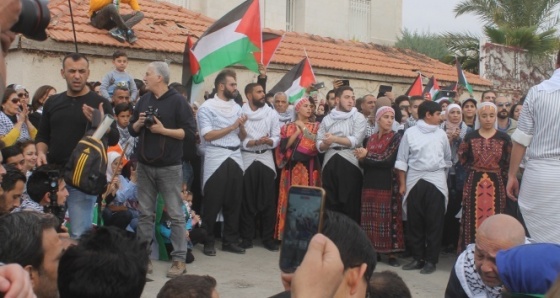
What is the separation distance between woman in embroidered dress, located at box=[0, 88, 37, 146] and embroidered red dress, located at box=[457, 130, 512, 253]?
181 inches

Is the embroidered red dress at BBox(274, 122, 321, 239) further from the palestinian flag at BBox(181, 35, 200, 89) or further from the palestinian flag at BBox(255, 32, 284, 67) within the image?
the palestinian flag at BBox(255, 32, 284, 67)

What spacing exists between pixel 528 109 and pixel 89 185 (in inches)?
136

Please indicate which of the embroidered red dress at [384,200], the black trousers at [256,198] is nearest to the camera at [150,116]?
the black trousers at [256,198]

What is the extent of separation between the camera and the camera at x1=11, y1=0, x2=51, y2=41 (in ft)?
7.82

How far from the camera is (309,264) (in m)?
2.15

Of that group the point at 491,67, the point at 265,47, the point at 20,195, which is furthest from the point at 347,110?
the point at 491,67

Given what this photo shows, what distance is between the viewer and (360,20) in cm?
2358

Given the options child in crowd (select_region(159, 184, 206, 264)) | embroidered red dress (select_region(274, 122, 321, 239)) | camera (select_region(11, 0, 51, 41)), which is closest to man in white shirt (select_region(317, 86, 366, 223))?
embroidered red dress (select_region(274, 122, 321, 239))

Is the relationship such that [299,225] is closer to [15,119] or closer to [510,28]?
[15,119]

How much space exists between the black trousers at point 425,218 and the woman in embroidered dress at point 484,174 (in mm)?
265

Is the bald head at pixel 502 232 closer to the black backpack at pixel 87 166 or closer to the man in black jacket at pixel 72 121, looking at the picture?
the black backpack at pixel 87 166

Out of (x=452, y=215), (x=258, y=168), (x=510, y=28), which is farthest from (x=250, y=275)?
(x=510, y=28)

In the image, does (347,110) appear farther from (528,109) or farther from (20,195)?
(20,195)

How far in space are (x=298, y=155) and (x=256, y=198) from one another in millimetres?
710
